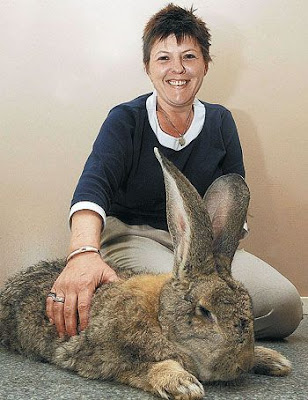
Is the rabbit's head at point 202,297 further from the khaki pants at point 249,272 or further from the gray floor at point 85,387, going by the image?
the khaki pants at point 249,272

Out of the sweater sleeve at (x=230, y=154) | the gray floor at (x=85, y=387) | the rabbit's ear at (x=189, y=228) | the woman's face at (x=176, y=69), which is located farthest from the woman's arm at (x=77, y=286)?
the sweater sleeve at (x=230, y=154)

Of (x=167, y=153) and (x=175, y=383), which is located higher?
(x=167, y=153)

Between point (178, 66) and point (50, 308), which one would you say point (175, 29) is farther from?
point (50, 308)

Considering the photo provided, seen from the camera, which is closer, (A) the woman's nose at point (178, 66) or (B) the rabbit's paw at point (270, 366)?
(B) the rabbit's paw at point (270, 366)

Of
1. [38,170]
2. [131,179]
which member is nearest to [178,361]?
[131,179]

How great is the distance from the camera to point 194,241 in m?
1.37

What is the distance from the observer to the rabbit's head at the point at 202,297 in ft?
4.26

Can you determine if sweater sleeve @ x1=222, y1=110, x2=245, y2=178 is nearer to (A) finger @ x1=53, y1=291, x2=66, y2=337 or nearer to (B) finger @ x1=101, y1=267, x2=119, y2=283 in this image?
(B) finger @ x1=101, y1=267, x2=119, y2=283

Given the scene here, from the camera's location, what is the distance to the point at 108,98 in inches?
108

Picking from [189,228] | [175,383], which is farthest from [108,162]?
[175,383]

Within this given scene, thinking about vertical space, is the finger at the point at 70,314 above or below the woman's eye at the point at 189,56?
below

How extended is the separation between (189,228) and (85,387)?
1.31ft

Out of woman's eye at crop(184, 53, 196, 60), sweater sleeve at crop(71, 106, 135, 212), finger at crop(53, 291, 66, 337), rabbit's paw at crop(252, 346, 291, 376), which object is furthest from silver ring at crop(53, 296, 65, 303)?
woman's eye at crop(184, 53, 196, 60)

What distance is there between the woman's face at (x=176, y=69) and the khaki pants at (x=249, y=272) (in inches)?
17.8
